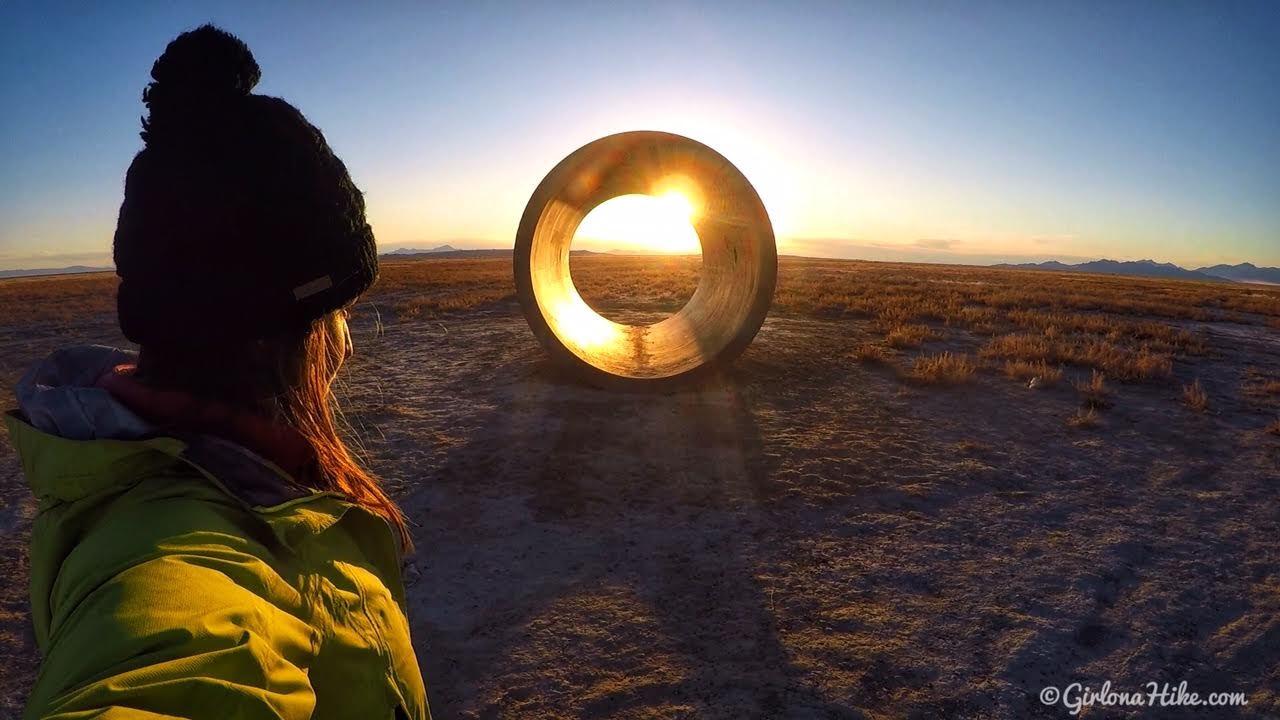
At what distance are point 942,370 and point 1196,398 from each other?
111 inches

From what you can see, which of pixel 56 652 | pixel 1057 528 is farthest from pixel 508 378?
pixel 56 652

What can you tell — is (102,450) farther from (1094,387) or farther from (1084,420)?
(1094,387)

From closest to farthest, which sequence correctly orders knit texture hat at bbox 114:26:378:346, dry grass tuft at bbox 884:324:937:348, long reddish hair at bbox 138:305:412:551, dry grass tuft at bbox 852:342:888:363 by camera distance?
knit texture hat at bbox 114:26:378:346, long reddish hair at bbox 138:305:412:551, dry grass tuft at bbox 852:342:888:363, dry grass tuft at bbox 884:324:937:348

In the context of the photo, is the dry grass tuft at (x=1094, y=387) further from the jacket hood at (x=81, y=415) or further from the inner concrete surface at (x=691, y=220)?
the jacket hood at (x=81, y=415)

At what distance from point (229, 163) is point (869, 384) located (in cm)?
804

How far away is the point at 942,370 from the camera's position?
841cm

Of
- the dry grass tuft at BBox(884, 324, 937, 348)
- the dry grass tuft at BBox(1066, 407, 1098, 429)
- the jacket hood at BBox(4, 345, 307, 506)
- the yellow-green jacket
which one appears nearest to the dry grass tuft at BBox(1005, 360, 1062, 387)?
the dry grass tuft at BBox(1066, 407, 1098, 429)

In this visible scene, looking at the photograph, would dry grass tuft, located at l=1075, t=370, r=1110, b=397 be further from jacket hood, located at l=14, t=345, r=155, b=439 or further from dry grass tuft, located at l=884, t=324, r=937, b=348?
jacket hood, located at l=14, t=345, r=155, b=439

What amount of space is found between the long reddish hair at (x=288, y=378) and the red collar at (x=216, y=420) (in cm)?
5

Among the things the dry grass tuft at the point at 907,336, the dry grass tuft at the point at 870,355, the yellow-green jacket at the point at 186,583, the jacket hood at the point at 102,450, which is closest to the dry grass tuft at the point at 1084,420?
the dry grass tuft at the point at 870,355

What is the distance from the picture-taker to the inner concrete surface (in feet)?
22.9

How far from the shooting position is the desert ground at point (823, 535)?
328 cm

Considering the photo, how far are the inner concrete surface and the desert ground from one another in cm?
50

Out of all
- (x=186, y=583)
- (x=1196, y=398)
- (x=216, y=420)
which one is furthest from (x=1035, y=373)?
(x=186, y=583)
